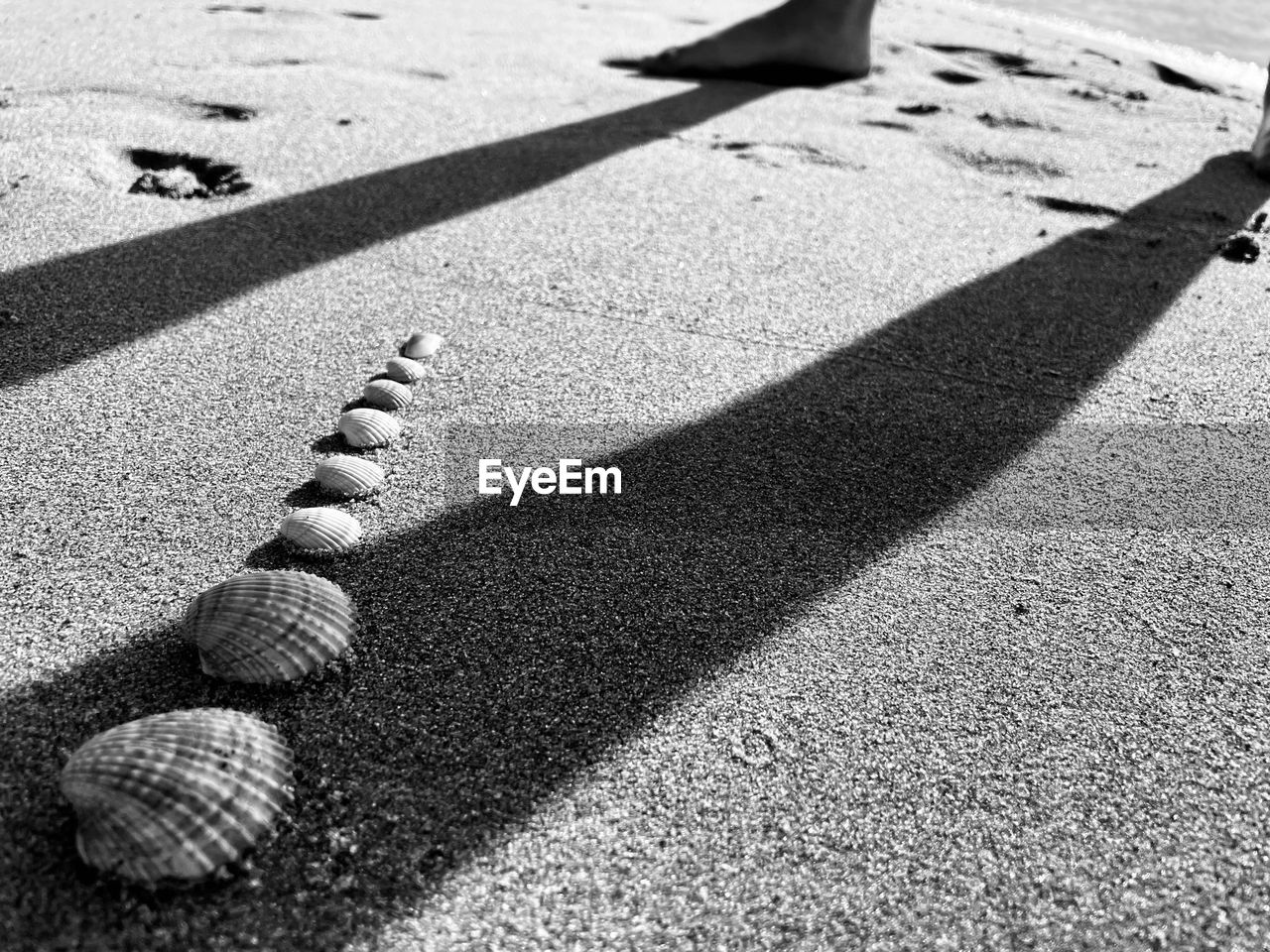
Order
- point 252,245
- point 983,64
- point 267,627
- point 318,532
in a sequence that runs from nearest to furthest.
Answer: point 267,627 → point 318,532 → point 252,245 → point 983,64

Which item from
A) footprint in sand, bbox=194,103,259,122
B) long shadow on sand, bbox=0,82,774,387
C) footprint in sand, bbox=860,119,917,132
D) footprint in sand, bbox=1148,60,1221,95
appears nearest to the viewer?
long shadow on sand, bbox=0,82,774,387

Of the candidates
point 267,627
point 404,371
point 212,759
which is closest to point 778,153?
point 404,371

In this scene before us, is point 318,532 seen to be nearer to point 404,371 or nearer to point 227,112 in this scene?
point 404,371

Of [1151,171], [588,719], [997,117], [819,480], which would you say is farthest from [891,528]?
[997,117]

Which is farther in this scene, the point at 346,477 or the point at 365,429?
the point at 365,429

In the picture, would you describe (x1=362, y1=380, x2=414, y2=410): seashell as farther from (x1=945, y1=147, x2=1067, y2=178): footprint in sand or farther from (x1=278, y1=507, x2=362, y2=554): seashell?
(x1=945, y1=147, x2=1067, y2=178): footprint in sand

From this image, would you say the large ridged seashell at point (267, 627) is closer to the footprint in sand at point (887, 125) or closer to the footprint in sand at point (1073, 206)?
the footprint in sand at point (1073, 206)

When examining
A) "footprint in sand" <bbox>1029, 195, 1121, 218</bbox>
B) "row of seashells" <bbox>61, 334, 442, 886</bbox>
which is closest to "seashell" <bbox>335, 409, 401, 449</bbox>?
"row of seashells" <bbox>61, 334, 442, 886</bbox>
